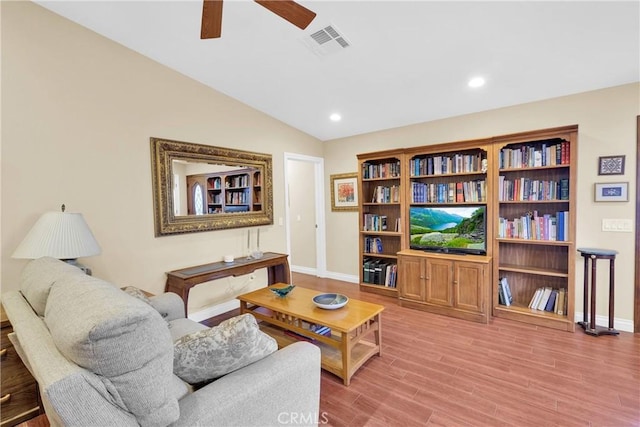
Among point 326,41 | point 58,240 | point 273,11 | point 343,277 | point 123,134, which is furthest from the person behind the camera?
point 343,277

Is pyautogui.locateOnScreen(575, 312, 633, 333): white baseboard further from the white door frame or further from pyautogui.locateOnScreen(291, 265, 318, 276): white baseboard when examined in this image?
pyautogui.locateOnScreen(291, 265, 318, 276): white baseboard

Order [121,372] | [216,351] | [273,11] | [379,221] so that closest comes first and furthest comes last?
1. [121,372]
2. [216,351]
3. [273,11]
4. [379,221]

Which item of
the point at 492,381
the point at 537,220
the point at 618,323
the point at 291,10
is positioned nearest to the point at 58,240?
the point at 291,10

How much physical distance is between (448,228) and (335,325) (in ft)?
7.28

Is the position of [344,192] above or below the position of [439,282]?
above

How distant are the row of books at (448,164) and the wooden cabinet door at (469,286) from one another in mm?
1151

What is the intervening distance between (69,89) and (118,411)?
9.21 feet

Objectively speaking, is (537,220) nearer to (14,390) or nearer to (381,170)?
(381,170)

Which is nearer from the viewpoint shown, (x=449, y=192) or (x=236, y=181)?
(x=449, y=192)

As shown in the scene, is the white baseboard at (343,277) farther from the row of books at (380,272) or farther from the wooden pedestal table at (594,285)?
the wooden pedestal table at (594,285)

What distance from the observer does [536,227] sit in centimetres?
321

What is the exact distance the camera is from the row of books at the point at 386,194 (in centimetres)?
423

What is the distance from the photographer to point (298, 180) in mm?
5711

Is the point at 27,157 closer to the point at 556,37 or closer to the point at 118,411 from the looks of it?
the point at 118,411
